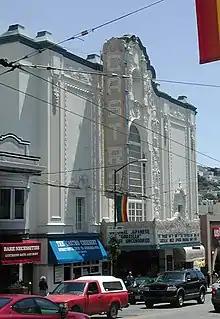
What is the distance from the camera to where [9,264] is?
33594 mm

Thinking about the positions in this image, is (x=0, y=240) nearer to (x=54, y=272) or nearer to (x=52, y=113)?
(x=54, y=272)

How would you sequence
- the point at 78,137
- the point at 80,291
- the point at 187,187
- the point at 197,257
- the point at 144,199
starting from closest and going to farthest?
the point at 80,291
the point at 78,137
the point at 144,199
the point at 197,257
the point at 187,187

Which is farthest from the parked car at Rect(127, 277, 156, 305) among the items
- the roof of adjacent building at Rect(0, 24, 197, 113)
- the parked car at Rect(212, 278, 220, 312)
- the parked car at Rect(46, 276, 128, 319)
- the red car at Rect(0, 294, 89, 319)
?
the red car at Rect(0, 294, 89, 319)

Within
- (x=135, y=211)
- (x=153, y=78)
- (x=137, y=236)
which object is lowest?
(x=137, y=236)

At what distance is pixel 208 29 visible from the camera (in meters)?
10.9

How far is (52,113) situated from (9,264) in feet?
33.4

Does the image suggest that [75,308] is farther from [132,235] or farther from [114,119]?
[114,119]

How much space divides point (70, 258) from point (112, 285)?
12554mm

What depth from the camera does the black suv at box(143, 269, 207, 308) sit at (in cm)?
2983

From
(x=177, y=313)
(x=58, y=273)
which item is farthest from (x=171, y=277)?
(x=58, y=273)

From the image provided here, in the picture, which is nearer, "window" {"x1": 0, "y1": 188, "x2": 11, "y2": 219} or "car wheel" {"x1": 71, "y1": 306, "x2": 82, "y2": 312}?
"car wheel" {"x1": 71, "y1": 306, "x2": 82, "y2": 312}

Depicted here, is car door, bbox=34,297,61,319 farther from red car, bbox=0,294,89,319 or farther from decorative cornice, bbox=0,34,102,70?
decorative cornice, bbox=0,34,102,70

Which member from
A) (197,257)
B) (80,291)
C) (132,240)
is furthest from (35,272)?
(197,257)

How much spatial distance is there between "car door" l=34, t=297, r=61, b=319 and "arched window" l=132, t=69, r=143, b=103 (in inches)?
1261
